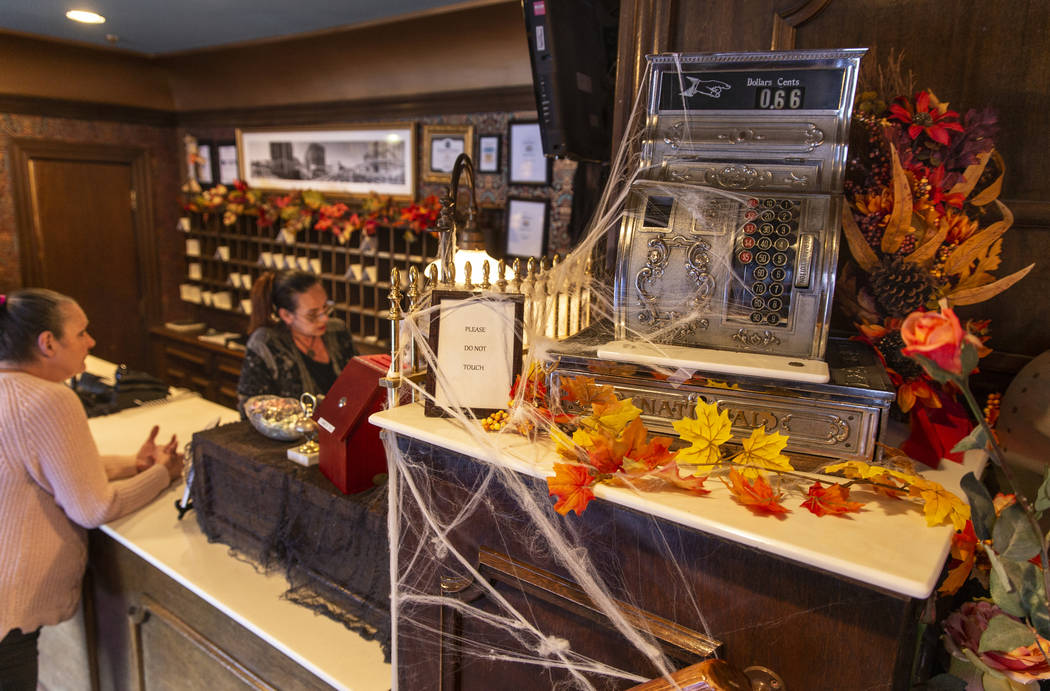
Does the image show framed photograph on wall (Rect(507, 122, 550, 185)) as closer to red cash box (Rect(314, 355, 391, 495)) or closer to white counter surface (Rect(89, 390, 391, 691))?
red cash box (Rect(314, 355, 391, 495))

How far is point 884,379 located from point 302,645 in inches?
53.1

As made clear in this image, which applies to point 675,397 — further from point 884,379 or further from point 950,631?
point 950,631

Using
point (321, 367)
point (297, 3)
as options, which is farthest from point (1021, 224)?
point (297, 3)

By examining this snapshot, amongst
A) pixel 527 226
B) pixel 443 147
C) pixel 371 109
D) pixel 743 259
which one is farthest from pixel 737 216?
pixel 371 109

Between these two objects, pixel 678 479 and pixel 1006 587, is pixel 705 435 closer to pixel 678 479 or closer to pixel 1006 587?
pixel 678 479

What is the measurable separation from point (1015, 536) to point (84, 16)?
4807 millimetres

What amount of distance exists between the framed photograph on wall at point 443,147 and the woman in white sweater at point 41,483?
2.22m

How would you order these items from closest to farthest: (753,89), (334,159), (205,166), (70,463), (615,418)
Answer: (615,418)
(753,89)
(70,463)
(334,159)
(205,166)

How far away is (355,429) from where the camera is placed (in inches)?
59.0

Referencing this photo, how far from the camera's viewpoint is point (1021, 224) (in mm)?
1158

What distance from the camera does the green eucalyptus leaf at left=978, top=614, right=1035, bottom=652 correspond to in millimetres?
720

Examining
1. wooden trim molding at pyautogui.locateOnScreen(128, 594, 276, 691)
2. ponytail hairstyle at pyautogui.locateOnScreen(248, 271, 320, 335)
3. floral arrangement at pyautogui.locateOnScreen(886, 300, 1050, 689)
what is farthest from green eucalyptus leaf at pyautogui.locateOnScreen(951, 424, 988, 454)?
ponytail hairstyle at pyautogui.locateOnScreen(248, 271, 320, 335)

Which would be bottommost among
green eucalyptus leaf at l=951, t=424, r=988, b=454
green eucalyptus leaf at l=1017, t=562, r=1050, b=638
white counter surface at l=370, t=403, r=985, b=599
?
green eucalyptus leaf at l=1017, t=562, r=1050, b=638

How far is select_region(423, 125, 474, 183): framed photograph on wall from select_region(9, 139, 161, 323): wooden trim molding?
9.92 ft
